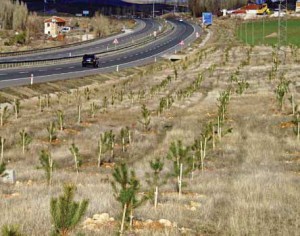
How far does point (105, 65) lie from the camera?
71500 mm

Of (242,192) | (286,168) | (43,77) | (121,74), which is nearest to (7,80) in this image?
(43,77)

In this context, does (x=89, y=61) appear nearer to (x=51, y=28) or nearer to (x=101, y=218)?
(x=101, y=218)

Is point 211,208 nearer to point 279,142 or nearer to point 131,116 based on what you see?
point 279,142

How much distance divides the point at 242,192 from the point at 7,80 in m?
37.5

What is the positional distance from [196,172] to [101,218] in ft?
26.2

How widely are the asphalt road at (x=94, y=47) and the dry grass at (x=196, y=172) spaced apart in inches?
1399

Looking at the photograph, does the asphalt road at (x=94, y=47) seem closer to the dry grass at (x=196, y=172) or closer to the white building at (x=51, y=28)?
the white building at (x=51, y=28)

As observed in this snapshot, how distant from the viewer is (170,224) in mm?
10469

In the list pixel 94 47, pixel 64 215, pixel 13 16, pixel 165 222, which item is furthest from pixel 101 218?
pixel 13 16

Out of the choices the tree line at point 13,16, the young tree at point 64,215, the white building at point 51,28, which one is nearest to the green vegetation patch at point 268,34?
the white building at point 51,28

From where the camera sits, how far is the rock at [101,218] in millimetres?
10703

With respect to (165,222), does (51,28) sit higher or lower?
higher

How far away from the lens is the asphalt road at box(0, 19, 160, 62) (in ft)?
270

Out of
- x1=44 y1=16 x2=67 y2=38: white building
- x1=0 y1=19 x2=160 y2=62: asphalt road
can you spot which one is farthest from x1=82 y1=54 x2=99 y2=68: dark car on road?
x1=44 y1=16 x2=67 y2=38: white building
